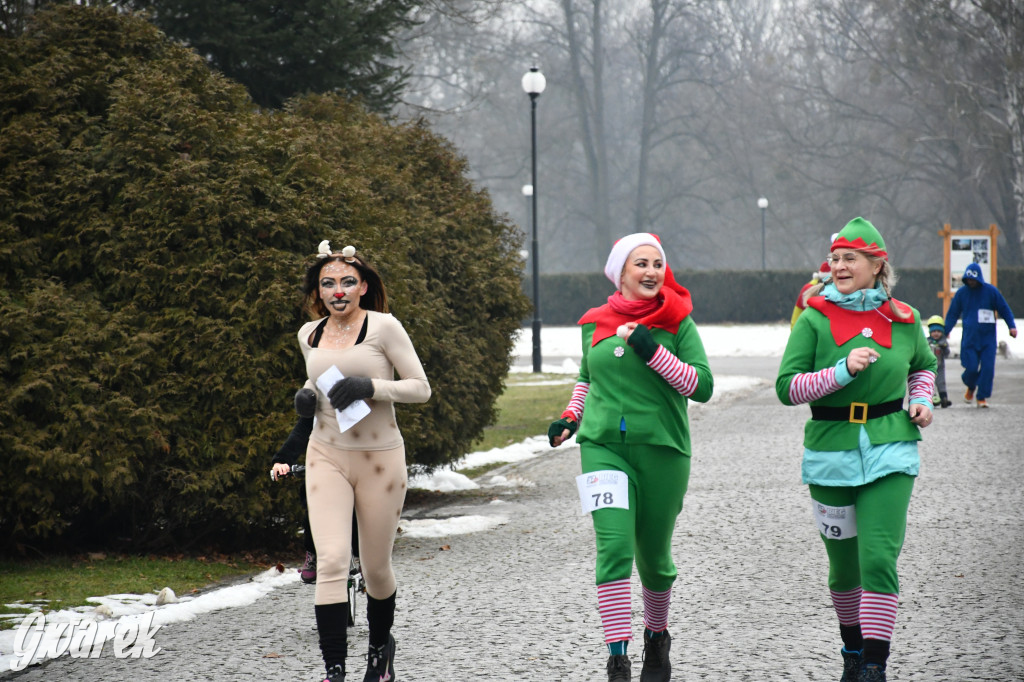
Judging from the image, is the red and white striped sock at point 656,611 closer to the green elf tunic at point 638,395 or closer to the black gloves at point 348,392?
the green elf tunic at point 638,395

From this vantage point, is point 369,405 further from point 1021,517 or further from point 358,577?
point 1021,517

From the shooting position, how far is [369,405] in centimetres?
482

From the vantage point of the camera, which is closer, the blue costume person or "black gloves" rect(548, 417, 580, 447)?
"black gloves" rect(548, 417, 580, 447)

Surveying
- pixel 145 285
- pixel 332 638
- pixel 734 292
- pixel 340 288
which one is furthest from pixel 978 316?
pixel 734 292

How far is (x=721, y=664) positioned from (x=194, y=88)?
5.21 metres

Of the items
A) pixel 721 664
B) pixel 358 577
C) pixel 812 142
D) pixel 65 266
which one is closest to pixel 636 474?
pixel 721 664

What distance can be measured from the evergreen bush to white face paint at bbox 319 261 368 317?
216 cm

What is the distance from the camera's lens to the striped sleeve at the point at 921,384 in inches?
183

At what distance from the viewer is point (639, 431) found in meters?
4.55

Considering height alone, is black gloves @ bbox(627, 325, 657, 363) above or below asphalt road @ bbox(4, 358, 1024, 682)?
above

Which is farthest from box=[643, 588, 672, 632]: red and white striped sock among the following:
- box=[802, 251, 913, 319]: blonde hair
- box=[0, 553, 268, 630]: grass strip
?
box=[0, 553, 268, 630]: grass strip

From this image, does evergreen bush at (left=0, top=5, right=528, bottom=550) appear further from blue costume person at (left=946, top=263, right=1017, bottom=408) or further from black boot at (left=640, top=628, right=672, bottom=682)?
blue costume person at (left=946, top=263, right=1017, bottom=408)

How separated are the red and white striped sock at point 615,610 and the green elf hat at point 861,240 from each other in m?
1.54

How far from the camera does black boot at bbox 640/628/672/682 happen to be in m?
4.60
